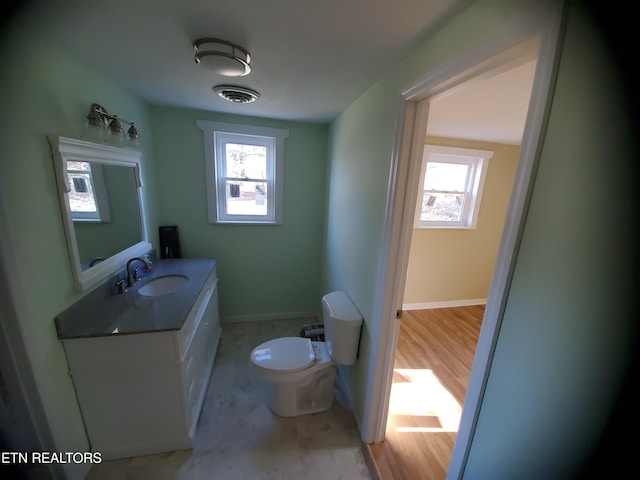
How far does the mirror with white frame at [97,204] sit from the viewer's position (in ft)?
4.07

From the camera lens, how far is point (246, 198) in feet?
8.70

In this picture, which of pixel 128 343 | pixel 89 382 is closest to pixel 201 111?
pixel 128 343

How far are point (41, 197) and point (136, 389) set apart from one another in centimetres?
107

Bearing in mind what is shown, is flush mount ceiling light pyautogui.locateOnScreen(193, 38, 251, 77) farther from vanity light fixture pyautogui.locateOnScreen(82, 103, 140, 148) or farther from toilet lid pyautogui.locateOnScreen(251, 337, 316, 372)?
toilet lid pyautogui.locateOnScreen(251, 337, 316, 372)

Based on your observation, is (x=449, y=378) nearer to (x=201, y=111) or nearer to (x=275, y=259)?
(x=275, y=259)

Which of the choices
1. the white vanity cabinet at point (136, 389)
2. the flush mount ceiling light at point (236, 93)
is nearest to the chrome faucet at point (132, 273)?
the white vanity cabinet at point (136, 389)

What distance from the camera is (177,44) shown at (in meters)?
1.12

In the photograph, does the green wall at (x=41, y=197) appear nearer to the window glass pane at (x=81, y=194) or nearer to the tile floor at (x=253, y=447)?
the window glass pane at (x=81, y=194)

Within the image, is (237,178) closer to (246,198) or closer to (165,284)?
(246,198)

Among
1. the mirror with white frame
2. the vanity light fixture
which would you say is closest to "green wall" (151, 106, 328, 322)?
the mirror with white frame

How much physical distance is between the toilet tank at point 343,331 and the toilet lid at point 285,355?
0.58ft

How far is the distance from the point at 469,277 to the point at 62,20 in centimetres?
412

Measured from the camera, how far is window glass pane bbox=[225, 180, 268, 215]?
260 centimetres

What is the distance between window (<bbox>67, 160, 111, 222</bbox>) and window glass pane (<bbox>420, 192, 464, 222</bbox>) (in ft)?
9.98
